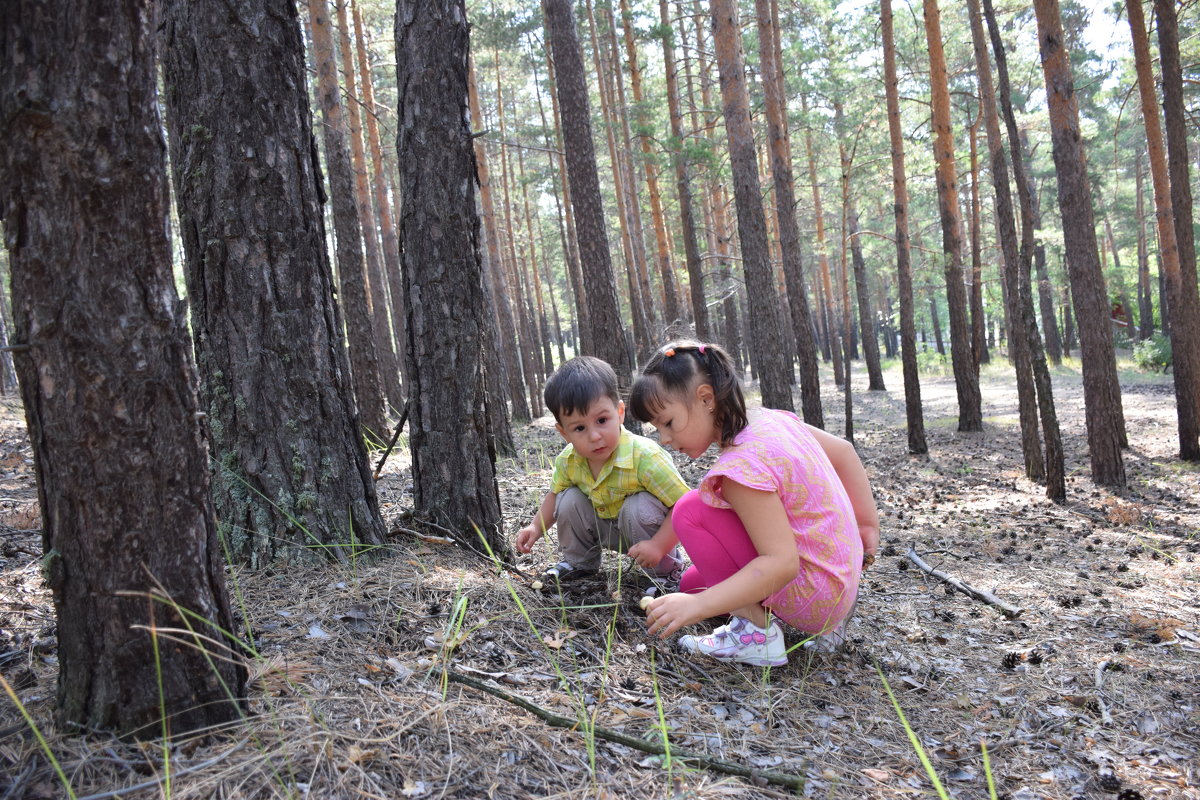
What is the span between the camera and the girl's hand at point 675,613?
88.4 inches

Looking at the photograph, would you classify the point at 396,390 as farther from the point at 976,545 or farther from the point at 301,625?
the point at 301,625

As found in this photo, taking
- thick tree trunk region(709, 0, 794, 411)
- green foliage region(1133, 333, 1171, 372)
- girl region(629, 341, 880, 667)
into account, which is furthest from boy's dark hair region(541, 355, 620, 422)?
green foliage region(1133, 333, 1171, 372)

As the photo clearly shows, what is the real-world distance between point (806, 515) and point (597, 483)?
1090 millimetres

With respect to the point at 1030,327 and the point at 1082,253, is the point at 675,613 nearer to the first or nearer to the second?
the point at 1030,327

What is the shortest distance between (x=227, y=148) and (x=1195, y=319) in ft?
35.1

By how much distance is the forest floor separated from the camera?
180cm

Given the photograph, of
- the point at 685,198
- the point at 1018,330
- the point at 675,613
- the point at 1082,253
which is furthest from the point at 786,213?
the point at 675,613

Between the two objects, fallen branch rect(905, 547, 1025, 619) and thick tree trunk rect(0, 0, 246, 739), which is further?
fallen branch rect(905, 547, 1025, 619)

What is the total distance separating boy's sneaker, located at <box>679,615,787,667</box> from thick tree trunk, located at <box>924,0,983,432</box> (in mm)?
11012

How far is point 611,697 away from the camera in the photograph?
2381 mm

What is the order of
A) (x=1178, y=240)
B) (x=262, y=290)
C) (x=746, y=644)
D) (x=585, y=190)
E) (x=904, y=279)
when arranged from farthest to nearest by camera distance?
(x=904, y=279)
(x=585, y=190)
(x=1178, y=240)
(x=262, y=290)
(x=746, y=644)

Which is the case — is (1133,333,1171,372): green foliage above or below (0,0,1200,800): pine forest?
below

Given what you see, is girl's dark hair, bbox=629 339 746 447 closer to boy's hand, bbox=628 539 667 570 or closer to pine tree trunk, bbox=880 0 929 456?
boy's hand, bbox=628 539 667 570

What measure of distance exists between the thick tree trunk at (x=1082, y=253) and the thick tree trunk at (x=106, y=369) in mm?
8478
